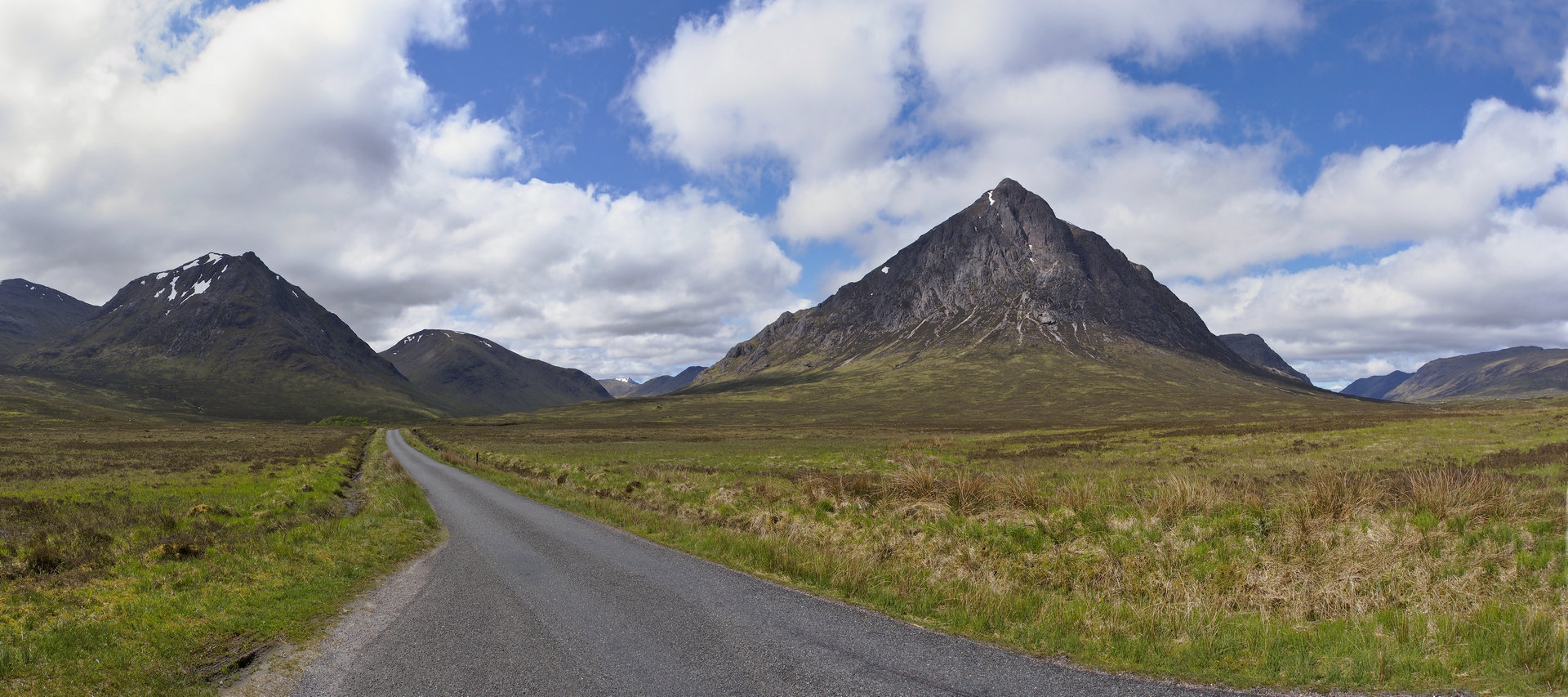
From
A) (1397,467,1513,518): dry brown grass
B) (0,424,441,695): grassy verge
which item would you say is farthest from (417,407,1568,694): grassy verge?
(0,424,441,695): grassy verge

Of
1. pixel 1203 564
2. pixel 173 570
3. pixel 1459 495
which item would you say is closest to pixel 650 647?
pixel 1203 564

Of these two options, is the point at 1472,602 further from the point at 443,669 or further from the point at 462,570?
the point at 462,570

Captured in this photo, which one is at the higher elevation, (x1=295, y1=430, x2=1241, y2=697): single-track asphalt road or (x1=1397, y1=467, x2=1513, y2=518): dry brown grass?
(x1=1397, y1=467, x2=1513, y2=518): dry brown grass

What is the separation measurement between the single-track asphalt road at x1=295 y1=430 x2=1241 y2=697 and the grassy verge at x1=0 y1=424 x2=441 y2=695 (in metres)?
1.78

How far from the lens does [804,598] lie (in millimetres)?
11648

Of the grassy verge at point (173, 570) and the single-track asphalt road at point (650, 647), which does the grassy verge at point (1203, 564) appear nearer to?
the single-track asphalt road at point (650, 647)

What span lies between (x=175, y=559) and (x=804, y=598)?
14.2 metres

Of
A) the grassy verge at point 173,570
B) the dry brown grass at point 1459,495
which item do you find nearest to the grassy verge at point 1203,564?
the dry brown grass at point 1459,495

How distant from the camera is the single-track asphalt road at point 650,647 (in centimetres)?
767

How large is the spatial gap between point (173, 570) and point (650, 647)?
11601mm

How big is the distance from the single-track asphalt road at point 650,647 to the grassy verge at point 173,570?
1.78 meters

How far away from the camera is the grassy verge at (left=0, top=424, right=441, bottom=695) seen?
8.34 metres

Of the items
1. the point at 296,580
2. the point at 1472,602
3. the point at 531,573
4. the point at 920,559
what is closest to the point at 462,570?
the point at 531,573

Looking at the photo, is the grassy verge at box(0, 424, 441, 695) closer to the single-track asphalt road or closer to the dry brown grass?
the single-track asphalt road
